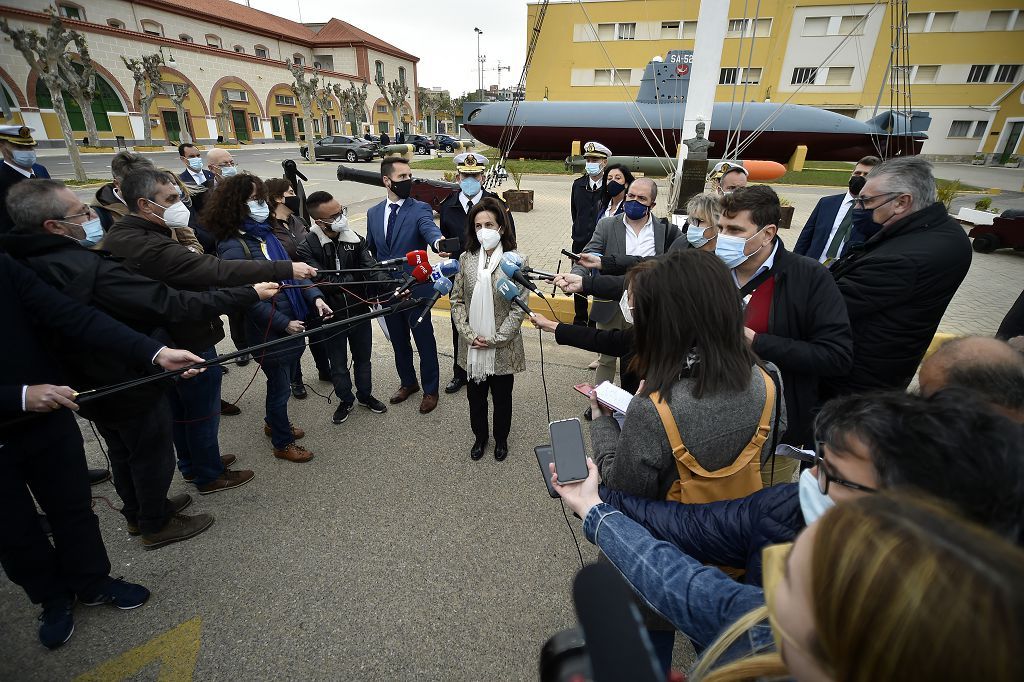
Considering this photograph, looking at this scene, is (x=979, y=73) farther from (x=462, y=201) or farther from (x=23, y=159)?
(x=23, y=159)

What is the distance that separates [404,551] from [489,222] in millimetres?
2194

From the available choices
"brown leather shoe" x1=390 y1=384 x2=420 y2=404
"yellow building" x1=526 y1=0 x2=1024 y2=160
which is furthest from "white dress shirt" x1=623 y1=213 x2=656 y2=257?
→ "yellow building" x1=526 y1=0 x2=1024 y2=160

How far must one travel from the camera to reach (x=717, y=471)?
1.45m

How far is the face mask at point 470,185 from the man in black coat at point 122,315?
248 cm

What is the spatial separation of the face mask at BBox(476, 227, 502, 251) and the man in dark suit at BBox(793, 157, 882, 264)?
9.09 feet

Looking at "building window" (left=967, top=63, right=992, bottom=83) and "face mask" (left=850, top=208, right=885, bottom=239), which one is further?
"building window" (left=967, top=63, right=992, bottom=83)

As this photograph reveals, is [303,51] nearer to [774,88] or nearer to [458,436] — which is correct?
[774,88]

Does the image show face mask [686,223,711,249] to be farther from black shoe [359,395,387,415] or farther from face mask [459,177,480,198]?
black shoe [359,395,387,415]

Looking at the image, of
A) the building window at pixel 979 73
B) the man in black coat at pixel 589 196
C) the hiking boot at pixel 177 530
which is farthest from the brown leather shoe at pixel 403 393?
the building window at pixel 979 73

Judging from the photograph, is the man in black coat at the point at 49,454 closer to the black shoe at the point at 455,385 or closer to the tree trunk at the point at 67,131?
the black shoe at the point at 455,385

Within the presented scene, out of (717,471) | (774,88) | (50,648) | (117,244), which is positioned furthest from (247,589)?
(774,88)

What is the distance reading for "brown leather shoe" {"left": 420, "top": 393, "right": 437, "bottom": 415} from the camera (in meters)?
3.98

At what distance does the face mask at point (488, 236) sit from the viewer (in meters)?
3.05

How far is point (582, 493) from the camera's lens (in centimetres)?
142
